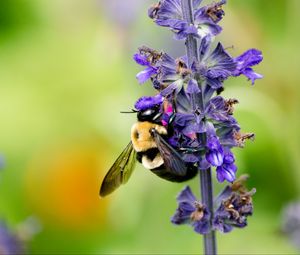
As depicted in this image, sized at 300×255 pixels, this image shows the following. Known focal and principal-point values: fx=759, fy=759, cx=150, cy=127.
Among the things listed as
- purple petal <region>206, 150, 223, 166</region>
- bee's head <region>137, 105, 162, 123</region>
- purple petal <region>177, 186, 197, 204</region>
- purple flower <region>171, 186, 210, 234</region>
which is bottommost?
purple flower <region>171, 186, 210, 234</region>

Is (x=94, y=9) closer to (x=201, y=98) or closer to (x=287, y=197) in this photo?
(x=287, y=197)

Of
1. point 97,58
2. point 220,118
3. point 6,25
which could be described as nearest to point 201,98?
point 220,118

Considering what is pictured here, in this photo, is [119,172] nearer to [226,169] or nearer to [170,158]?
[170,158]

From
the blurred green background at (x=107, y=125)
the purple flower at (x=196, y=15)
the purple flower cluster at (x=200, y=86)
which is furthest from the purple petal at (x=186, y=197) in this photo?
the blurred green background at (x=107, y=125)

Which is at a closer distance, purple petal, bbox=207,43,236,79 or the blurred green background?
purple petal, bbox=207,43,236,79

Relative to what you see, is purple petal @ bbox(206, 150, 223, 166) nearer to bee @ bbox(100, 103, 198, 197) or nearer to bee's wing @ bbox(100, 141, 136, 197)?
bee @ bbox(100, 103, 198, 197)

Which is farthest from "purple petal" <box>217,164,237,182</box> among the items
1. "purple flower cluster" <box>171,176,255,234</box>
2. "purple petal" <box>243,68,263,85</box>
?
"purple petal" <box>243,68,263,85</box>

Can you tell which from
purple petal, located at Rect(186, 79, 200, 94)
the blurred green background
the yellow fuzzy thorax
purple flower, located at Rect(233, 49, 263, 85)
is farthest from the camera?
the blurred green background
